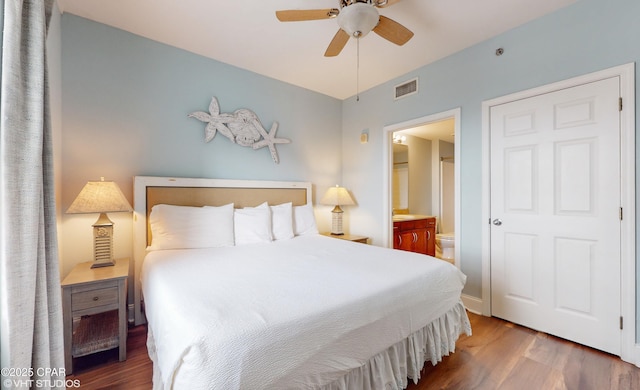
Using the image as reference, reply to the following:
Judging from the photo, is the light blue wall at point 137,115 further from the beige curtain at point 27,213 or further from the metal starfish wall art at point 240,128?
the beige curtain at point 27,213

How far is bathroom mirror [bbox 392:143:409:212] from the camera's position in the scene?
503cm

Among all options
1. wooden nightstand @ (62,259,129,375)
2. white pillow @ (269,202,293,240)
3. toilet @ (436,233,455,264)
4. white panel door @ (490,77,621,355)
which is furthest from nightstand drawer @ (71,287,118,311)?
toilet @ (436,233,455,264)

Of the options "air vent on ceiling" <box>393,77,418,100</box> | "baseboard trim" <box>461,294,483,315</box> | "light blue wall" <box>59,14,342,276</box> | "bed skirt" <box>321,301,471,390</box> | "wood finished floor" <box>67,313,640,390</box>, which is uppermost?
"air vent on ceiling" <box>393,77,418,100</box>

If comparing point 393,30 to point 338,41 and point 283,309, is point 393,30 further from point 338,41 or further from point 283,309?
point 283,309

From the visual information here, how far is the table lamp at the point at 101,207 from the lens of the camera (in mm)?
1956

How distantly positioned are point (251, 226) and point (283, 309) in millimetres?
1678

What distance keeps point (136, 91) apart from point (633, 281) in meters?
4.31

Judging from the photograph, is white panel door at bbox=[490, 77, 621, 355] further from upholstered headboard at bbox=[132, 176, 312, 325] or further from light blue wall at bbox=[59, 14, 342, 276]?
light blue wall at bbox=[59, 14, 342, 276]

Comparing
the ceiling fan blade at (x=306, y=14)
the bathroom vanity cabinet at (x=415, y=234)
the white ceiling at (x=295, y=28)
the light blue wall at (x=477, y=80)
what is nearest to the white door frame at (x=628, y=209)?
the light blue wall at (x=477, y=80)

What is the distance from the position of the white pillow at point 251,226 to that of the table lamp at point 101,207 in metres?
0.94

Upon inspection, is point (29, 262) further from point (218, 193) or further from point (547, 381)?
point (547, 381)

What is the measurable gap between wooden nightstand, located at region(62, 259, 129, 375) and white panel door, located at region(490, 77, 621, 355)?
10.4 feet

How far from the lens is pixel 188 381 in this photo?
88cm

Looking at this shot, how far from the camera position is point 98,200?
199 cm
